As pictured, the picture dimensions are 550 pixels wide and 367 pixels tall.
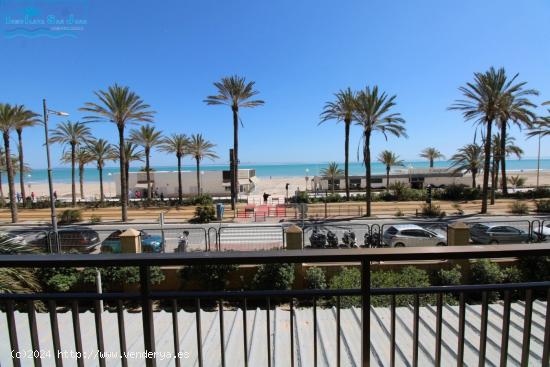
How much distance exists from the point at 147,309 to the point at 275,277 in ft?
27.0

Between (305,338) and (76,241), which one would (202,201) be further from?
(305,338)

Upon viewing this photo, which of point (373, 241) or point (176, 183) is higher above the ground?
point (176, 183)

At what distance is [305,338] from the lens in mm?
4195

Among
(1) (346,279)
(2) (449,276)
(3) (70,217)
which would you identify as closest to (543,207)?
(2) (449,276)

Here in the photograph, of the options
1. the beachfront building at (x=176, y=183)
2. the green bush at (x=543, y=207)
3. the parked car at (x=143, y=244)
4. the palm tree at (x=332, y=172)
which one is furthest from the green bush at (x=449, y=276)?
the beachfront building at (x=176, y=183)

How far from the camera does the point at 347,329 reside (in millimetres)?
4148

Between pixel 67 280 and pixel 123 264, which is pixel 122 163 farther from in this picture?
pixel 123 264

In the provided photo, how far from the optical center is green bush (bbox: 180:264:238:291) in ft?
32.5

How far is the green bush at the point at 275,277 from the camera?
9.62 m

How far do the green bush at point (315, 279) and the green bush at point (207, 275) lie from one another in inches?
103

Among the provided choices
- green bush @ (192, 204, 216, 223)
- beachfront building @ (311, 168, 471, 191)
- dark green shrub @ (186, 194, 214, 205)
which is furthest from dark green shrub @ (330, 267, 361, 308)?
beachfront building @ (311, 168, 471, 191)

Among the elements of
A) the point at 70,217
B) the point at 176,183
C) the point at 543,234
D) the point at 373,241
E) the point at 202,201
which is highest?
the point at 176,183

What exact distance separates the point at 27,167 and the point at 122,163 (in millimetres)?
34055

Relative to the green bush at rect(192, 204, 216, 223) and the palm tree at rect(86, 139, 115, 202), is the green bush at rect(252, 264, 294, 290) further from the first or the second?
the palm tree at rect(86, 139, 115, 202)
